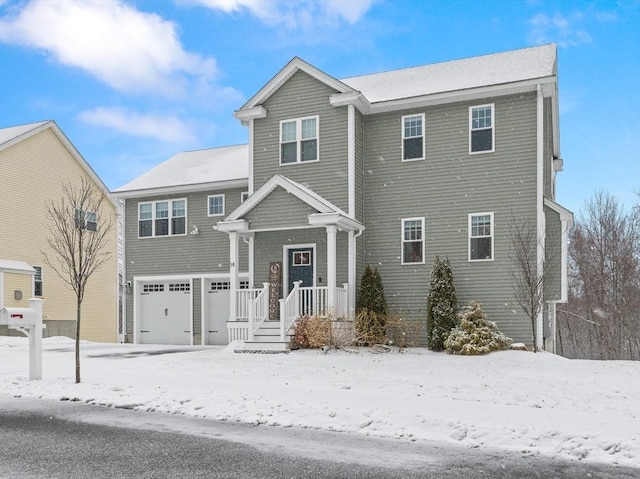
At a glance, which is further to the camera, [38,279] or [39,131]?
[39,131]

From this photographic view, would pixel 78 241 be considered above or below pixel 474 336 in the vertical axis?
above

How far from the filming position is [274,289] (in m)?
19.3

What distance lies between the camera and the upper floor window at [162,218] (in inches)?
925

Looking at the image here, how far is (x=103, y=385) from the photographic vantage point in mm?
10914

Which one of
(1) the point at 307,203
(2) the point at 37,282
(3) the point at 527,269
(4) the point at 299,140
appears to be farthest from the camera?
(2) the point at 37,282

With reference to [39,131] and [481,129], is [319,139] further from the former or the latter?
[39,131]

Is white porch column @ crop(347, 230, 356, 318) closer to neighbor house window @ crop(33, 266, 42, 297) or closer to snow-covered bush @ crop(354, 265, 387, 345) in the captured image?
snow-covered bush @ crop(354, 265, 387, 345)

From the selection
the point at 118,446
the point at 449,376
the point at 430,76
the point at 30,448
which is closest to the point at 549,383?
the point at 449,376

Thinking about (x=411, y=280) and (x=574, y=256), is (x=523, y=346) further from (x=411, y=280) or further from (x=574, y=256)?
(x=574, y=256)

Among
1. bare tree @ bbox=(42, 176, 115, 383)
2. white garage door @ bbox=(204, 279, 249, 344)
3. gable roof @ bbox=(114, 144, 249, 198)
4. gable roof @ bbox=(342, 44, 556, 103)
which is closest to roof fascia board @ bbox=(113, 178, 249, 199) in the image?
gable roof @ bbox=(114, 144, 249, 198)

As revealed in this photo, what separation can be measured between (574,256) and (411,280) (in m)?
19.5

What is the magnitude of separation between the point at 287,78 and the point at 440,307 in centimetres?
858

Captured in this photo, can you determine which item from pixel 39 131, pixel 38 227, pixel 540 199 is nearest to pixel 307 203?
pixel 540 199

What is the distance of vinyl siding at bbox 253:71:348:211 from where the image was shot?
19219 mm
